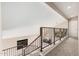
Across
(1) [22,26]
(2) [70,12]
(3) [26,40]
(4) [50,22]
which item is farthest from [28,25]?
(2) [70,12]

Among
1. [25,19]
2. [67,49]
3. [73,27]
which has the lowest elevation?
[67,49]

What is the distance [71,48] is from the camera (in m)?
1.49

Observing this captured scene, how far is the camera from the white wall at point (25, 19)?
141 cm

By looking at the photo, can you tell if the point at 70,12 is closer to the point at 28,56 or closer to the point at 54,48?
the point at 54,48

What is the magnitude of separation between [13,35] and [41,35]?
41cm

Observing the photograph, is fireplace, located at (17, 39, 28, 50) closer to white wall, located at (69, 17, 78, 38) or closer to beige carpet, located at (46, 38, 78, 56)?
beige carpet, located at (46, 38, 78, 56)

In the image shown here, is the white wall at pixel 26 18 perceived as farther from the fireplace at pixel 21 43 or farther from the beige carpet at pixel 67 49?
the beige carpet at pixel 67 49

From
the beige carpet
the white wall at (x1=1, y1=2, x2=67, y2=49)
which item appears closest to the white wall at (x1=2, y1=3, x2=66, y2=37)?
the white wall at (x1=1, y1=2, x2=67, y2=49)

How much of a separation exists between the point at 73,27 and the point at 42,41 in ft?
1.66

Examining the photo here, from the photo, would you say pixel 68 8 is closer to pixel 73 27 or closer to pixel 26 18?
pixel 73 27

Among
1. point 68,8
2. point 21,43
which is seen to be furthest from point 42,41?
point 68,8

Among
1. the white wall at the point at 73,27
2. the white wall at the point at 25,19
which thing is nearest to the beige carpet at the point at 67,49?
the white wall at the point at 73,27

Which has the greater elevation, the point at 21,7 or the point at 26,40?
the point at 21,7

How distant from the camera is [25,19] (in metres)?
1.48
